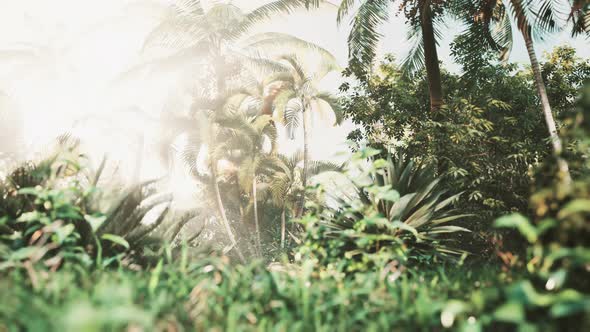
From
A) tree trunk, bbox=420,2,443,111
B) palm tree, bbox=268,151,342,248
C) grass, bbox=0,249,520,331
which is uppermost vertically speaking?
tree trunk, bbox=420,2,443,111

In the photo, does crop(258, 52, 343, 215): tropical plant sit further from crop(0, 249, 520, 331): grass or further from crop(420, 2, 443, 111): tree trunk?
crop(0, 249, 520, 331): grass

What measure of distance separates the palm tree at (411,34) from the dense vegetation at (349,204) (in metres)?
0.05

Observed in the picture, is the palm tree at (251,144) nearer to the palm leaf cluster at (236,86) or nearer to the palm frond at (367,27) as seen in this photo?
the palm leaf cluster at (236,86)

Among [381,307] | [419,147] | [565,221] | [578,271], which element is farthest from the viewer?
[419,147]

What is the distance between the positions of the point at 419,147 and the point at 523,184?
214 cm

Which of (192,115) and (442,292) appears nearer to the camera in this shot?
(442,292)

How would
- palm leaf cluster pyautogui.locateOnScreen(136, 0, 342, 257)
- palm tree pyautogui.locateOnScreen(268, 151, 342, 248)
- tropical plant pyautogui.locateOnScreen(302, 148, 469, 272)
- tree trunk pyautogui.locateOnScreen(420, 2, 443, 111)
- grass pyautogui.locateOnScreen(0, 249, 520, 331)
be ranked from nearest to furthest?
grass pyautogui.locateOnScreen(0, 249, 520, 331) < tropical plant pyautogui.locateOnScreen(302, 148, 469, 272) < tree trunk pyautogui.locateOnScreen(420, 2, 443, 111) < palm leaf cluster pyautogui.locateOnScreen(136, 0, 342, 257) < palm tree pyautogui.locateOnScreen(268, 151, 342, 248)

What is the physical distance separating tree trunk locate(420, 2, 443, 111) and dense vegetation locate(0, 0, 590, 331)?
48 mm

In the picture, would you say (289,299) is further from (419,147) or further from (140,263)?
(419,147)

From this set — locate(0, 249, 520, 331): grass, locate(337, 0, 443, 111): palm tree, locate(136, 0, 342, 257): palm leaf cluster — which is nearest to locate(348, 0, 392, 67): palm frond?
locate(337, 0, 443, 111): palm tree

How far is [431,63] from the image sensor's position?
29.4 ft

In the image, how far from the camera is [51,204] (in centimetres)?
230

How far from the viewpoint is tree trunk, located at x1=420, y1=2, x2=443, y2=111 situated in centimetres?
870

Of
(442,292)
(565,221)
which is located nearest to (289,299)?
(442,292)
